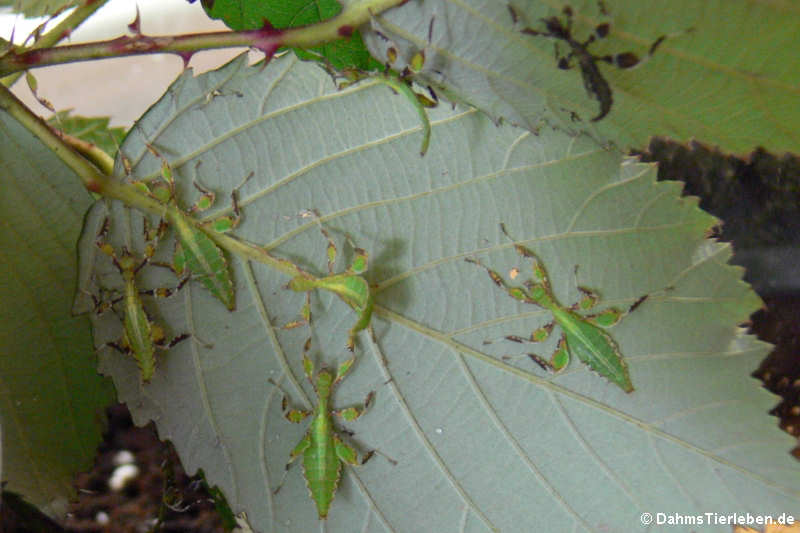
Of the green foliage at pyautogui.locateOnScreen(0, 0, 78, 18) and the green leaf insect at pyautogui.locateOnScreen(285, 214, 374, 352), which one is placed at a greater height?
the green foliage at pyautogui.locateOnScreen(0, 0, 78, 18)

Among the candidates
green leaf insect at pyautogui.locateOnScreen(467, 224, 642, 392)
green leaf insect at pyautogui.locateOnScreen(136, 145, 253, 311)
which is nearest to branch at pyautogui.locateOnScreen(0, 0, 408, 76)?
green leaf insect at pyautogui.locateOnScreen(136, 145, 253, 311)

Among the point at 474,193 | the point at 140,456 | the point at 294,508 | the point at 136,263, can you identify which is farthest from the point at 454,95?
the point at 140,456

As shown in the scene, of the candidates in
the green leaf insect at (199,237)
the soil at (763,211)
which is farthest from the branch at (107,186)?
the soil at (763,211)

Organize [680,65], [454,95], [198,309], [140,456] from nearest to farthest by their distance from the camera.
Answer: [680,65], [454,95], [198,309], [140,456]

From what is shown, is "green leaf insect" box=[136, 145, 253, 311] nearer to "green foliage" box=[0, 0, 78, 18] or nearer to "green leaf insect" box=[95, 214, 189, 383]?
"green leaf insect" box=[95, 214, 189, 383]

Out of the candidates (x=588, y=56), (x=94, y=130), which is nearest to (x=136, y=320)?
(x=94, y=130)

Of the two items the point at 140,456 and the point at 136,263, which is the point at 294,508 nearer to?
the point at 136,263
